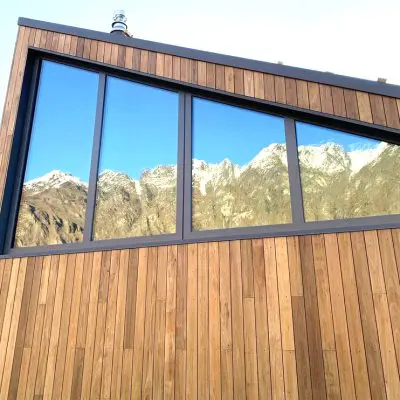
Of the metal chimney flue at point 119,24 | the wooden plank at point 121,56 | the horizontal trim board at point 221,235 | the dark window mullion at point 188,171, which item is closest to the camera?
the horizontal trim board at point 221,235

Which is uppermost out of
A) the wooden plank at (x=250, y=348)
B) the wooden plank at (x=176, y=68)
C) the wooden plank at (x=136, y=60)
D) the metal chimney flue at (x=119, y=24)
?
the metal chimney flue at (x=119, y=24)

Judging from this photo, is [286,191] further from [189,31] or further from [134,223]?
[189,31]

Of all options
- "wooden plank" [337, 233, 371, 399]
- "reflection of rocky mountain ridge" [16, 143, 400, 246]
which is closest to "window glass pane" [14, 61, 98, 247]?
"reflection of rocky mountain ridge" [16, 143, 400, 246]

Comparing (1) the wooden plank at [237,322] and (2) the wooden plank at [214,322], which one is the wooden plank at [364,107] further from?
(2) the wooden plank at [214,322]

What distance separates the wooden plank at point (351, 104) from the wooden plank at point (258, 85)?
589 mm

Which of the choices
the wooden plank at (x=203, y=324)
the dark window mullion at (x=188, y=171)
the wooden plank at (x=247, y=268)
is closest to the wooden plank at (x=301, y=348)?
the wooden plank at (x=247, y=268)

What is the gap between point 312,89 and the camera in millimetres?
2555

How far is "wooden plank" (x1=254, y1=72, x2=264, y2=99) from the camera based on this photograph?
2.70 m

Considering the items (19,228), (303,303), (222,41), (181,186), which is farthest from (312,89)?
(222,41)

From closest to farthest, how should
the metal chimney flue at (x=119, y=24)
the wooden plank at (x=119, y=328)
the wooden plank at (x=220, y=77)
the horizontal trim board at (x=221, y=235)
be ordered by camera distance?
the horizontal trim board at (x=221, y=235) < the wooden plank at (x=119, y=328) < the wooden plank at (x=220, y=77) < the metal chimney flue at (x=119, y=24)

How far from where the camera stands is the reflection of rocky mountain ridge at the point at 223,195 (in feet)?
7.99

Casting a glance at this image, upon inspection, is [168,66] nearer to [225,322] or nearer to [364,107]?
[364,107]

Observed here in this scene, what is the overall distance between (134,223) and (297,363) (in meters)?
1.56

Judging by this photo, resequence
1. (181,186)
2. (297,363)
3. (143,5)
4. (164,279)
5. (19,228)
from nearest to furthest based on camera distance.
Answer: (297,363) < (164,279) < (181,186) < (19,228) < (143,5)
